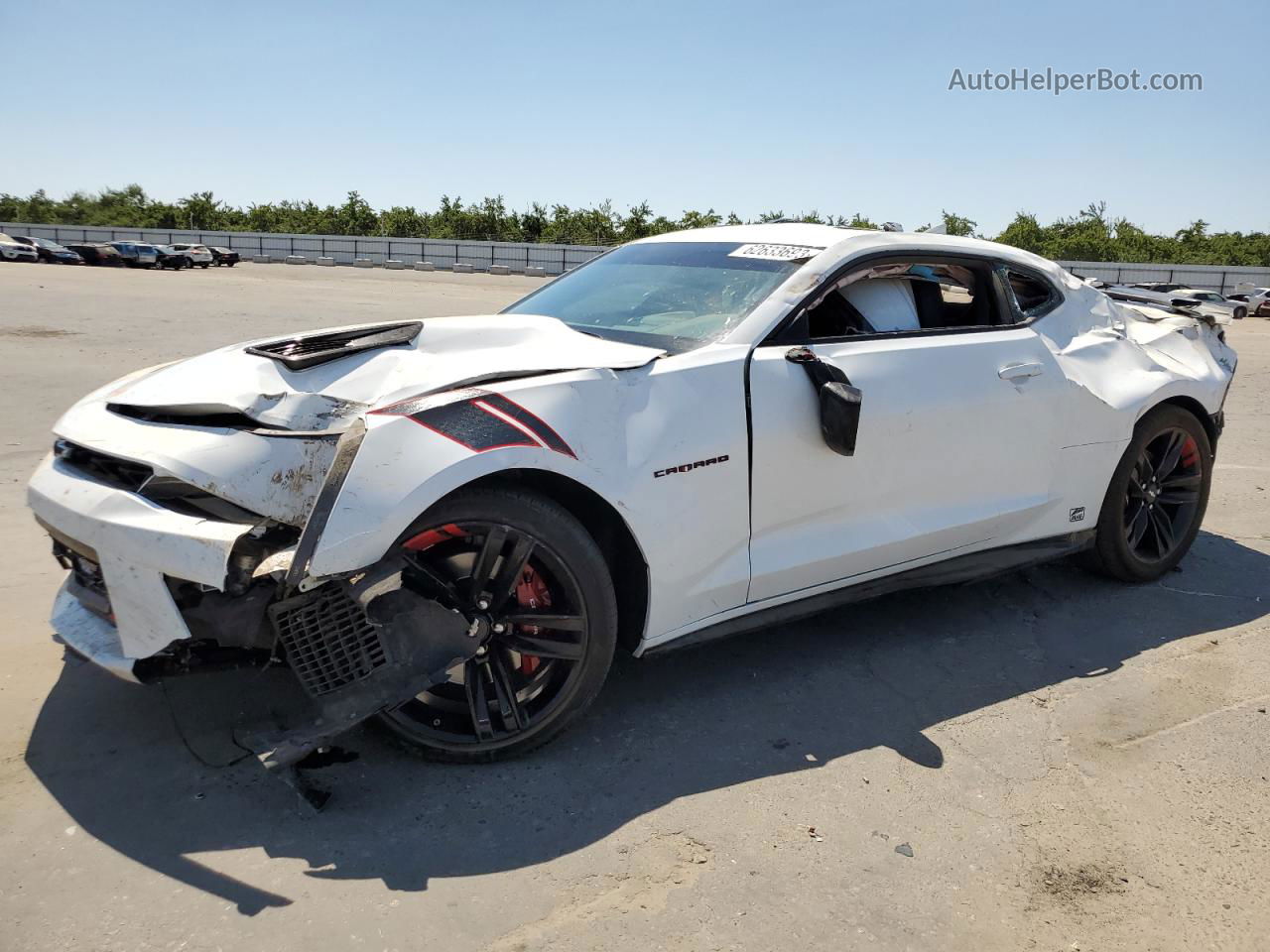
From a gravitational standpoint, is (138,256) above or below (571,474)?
above

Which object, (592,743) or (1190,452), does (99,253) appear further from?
(592,743)

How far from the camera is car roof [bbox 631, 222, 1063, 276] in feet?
12.8

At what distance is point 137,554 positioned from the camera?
8.67 ft

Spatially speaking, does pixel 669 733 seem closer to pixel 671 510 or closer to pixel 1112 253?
pixel 671 510

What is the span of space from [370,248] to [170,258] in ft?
48.0

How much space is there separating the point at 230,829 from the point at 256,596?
630mm

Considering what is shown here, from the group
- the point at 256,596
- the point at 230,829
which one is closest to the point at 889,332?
the point at 256,596

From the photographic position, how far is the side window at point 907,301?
384cm

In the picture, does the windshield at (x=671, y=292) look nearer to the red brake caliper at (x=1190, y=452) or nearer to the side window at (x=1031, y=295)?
the side window at (x=1031, y=295)

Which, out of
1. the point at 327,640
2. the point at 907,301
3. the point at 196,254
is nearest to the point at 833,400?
the point at 907,301

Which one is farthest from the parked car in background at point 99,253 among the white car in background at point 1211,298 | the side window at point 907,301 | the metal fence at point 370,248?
the side window at point 907,301

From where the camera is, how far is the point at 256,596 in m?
2.73

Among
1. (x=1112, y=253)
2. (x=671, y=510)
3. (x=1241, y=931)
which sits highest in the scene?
(x=1112, y=253)

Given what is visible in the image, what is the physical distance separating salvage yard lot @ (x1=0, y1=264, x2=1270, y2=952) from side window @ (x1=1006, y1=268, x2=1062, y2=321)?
1.40 m
